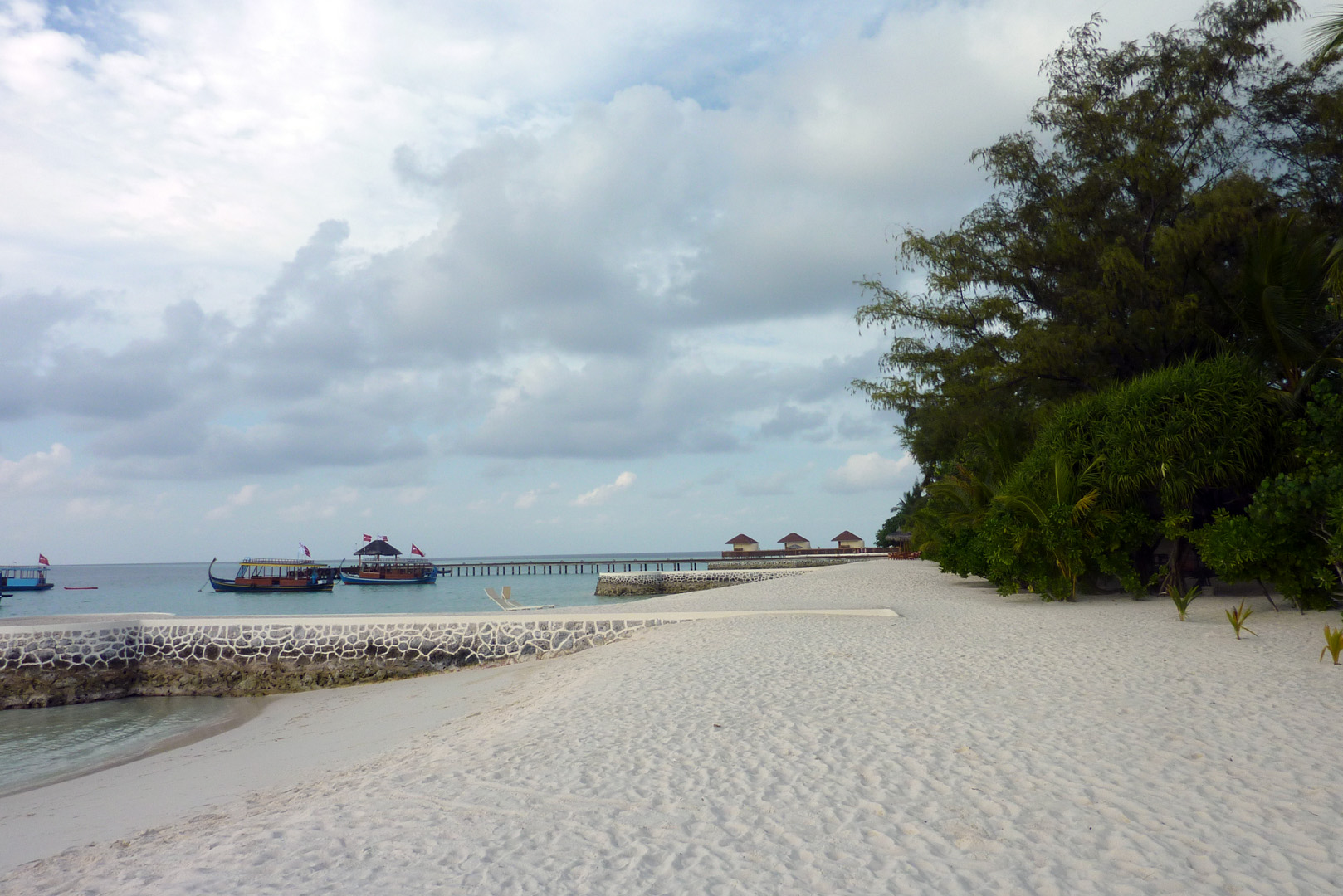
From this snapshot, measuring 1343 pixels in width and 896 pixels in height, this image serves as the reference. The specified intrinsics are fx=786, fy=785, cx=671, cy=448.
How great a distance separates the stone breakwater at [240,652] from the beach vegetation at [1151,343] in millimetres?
7644

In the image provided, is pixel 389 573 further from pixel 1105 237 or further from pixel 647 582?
pixel 1105 237

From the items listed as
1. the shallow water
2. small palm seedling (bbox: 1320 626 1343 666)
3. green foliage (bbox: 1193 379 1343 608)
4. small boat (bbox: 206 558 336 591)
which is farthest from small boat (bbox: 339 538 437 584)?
small palm seedling (bbox: 1320 626 1343 666)

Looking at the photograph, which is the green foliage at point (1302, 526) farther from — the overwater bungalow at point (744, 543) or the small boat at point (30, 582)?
the small boat at point (30, 582)

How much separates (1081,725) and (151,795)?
23.5ft

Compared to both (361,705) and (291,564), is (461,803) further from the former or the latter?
(291,564)

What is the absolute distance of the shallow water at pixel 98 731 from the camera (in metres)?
8.66

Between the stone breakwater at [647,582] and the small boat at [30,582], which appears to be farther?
the small boat at [30,582]

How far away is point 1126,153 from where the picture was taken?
15828mm

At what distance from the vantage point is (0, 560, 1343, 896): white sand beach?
3367mm

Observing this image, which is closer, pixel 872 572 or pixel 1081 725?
pixel 1081 725

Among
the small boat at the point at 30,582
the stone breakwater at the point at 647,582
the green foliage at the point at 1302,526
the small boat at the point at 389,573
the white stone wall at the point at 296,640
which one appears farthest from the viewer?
the small boat at the point at 30,582

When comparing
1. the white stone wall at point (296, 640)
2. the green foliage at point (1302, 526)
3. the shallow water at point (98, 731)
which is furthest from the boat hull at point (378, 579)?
the green foliage at point (1302, 526)

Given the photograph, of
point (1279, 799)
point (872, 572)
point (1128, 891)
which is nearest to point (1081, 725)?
point (1279, 799)

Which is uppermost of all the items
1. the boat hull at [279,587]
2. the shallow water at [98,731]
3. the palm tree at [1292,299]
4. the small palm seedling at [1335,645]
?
the palm tree at [1292,299]
